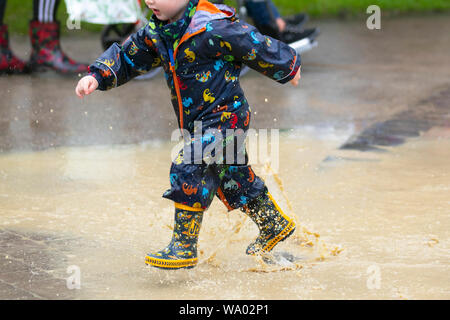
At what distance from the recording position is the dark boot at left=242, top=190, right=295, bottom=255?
11.2 feet

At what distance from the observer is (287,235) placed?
11.3 ft

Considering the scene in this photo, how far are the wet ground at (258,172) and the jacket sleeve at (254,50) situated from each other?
68cm

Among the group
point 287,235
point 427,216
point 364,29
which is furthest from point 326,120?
point 364,29

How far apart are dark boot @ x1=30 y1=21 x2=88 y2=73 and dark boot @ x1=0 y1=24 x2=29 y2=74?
0.11m

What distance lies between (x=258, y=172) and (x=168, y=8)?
1.75m

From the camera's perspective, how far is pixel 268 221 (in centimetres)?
343

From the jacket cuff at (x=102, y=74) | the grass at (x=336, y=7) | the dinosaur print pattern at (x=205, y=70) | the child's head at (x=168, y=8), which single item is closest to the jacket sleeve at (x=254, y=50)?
the dinosaur print pattern at (x=205, y=70)

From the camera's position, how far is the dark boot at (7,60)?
293 inches

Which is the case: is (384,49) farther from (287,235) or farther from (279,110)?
(287,235)

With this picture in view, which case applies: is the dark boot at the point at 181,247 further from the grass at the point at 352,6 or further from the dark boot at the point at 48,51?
the grass at the point at 352,6

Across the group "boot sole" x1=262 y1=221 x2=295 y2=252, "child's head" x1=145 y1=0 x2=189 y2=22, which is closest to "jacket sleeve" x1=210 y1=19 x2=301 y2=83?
"child's head" x1=145 y1=0 x2=189 y2=22

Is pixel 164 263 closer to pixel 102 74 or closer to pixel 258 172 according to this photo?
pixel 102 74

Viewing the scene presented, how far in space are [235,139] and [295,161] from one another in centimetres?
172

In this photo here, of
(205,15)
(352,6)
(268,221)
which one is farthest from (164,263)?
(352,6)
